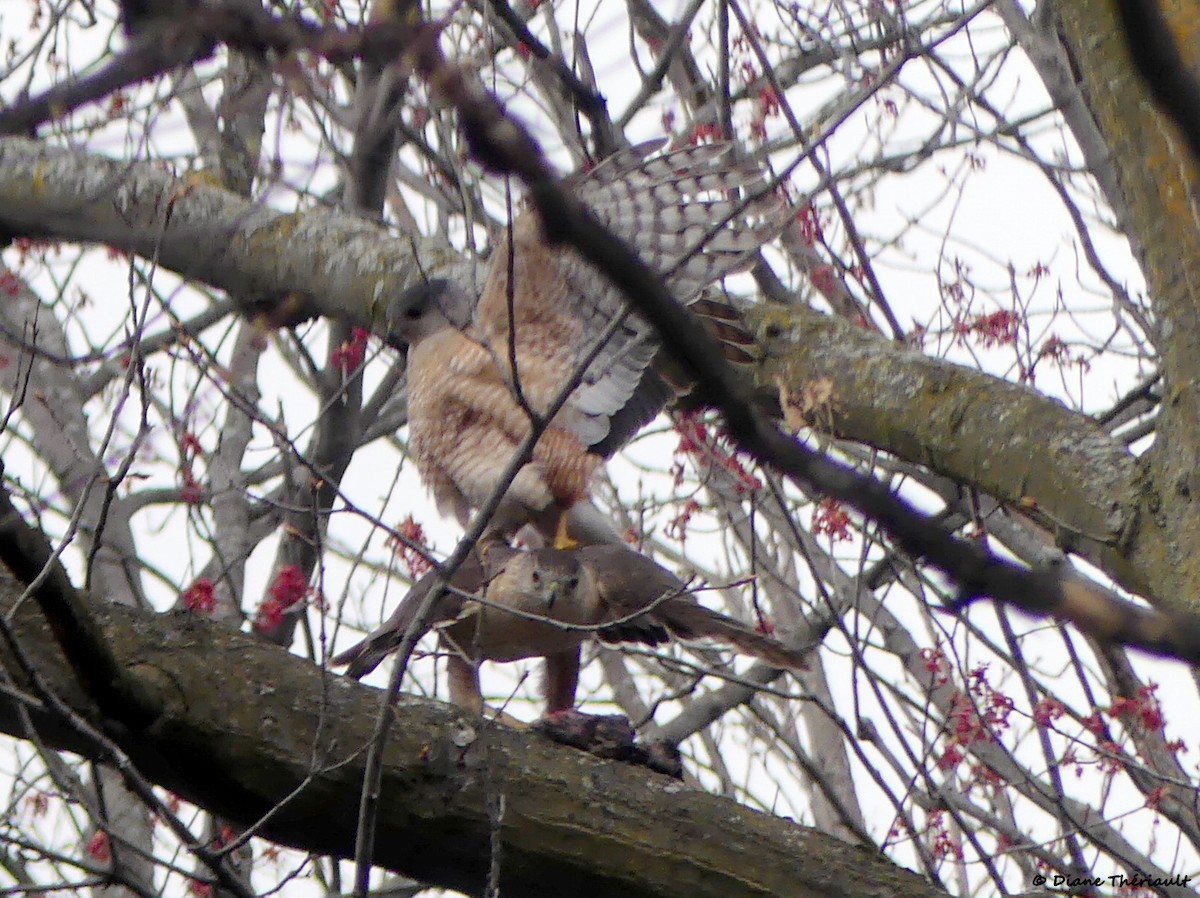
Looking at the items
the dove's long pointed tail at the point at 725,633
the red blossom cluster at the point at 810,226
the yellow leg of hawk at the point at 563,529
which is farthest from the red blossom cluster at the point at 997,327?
the dove's long pointed tail at the point at 725,633

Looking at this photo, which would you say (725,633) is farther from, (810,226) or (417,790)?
(810,226)

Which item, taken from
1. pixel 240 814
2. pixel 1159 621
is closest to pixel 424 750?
pixel 240 814

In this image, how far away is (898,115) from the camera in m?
5.07

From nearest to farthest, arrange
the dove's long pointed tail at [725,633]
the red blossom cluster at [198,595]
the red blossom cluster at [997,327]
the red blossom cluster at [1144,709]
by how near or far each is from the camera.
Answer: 1. the dove's long pointed tail at [725,633]
2. the red blossom cluster at [198,595]
3. the red blossom cluster at [1144,709]
4. the red blossom cluster at [997,327]

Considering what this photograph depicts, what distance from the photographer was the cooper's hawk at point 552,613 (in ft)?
10.5

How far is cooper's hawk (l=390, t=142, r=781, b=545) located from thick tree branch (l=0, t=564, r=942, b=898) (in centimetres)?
175

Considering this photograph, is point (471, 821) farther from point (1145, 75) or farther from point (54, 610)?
point (1145, 75)

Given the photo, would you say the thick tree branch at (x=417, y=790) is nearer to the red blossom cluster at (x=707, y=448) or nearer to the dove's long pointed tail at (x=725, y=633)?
the dove's long pointed tail at (x=725, y=633)

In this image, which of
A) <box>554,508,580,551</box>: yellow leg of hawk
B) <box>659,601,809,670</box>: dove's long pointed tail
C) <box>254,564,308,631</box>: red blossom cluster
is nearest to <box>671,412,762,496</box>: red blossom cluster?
<box>554,508,580,551</box>: yellow leg of hawk

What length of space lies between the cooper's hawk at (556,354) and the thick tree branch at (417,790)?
1.75m

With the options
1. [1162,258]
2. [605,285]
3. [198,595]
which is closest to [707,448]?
[605,285]

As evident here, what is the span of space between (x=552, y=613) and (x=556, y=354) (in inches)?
52.1

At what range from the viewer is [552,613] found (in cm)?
337

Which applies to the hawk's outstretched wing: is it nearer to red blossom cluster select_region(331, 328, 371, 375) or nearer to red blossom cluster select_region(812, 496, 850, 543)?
red blossom cluster select_region(331, 328, 371, 375)
